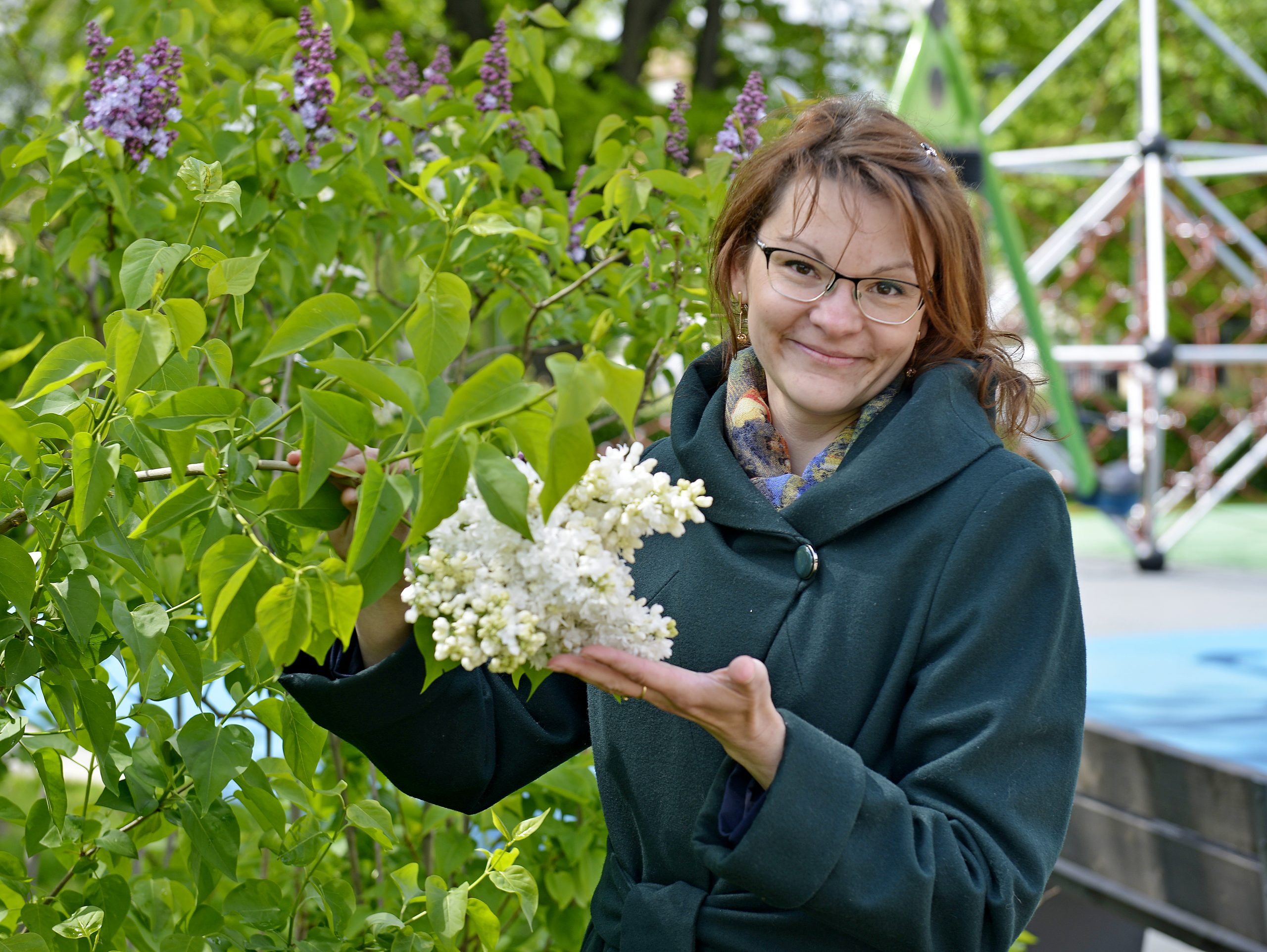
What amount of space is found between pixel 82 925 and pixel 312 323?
0.82 meters

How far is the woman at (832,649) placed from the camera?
4.46 ft

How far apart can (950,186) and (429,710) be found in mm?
970

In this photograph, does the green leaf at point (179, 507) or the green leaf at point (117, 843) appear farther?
the green leaf at point (117, 843)

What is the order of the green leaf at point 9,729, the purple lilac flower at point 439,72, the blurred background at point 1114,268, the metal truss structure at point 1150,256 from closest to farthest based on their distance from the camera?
1. the green leaf at point 9,729
2. the purple lilac flower at point 439,72
3. the blurred background at point 1114,268
4. the metal truss structure at point 1150,256

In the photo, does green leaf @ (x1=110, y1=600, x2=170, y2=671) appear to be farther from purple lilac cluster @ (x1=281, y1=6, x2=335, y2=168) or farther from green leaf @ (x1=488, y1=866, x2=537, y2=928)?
purple lilac cluster @ (x1=281, y1=6, x2=335, y2=168)

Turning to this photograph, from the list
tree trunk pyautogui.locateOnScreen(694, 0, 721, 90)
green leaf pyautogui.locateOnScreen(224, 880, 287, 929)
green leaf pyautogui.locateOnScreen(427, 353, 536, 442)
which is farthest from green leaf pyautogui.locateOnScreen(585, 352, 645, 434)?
tree trunk pyautogui.locateOnScreen(694, 0, 721, 90)

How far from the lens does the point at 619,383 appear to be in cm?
99

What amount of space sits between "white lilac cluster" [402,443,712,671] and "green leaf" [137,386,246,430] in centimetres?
25

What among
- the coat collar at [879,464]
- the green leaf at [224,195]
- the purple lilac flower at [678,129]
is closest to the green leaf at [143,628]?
the green leaf at [224,195]

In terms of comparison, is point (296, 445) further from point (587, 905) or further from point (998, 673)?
point (587, 905)

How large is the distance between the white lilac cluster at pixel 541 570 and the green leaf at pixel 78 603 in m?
0.37

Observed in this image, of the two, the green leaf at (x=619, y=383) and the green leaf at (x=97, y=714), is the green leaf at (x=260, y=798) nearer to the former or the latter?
the green leaf at (x=97, y=714)

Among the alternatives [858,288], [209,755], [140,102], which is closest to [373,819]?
[209,755]

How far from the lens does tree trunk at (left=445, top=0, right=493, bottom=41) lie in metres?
10.7
